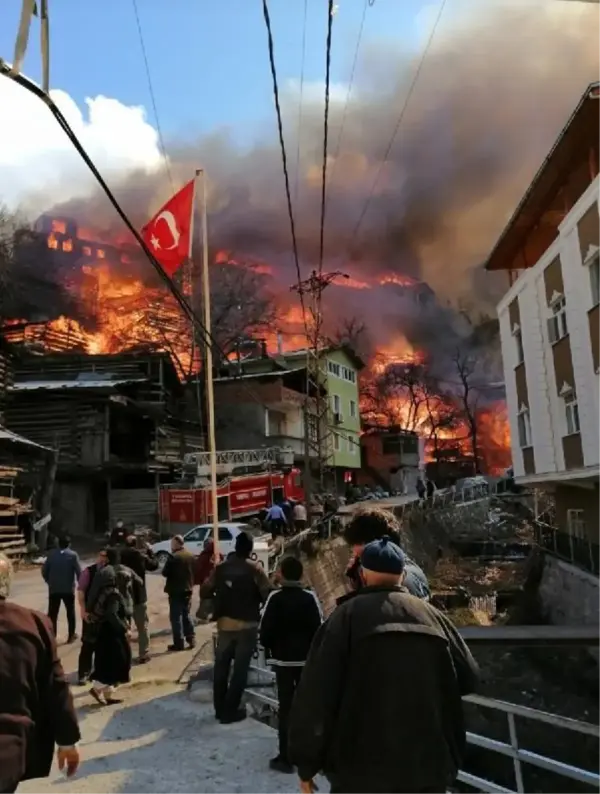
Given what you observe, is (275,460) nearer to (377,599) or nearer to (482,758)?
(482,758)

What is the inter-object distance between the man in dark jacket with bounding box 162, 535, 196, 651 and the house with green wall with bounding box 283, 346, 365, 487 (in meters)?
32.6

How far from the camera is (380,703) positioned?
228 cm

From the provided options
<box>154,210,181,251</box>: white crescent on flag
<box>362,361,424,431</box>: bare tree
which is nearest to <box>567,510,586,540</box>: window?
<box>154,210,181,251</box>: white crescent on flag

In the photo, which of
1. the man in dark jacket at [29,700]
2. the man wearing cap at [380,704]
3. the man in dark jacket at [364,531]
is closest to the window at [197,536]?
the man in dark jacket at [364,531]

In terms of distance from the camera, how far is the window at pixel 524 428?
68.4 ft

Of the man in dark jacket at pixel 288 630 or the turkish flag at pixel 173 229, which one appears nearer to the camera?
the man in dark jacket at pixel 288 630

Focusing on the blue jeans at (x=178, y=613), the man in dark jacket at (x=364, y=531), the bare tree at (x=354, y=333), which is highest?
the bare tree at (x=354, y=333)

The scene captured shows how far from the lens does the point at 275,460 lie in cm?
3178

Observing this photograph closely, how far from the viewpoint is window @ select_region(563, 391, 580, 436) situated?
17.0 metres

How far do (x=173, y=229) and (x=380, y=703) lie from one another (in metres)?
8.61

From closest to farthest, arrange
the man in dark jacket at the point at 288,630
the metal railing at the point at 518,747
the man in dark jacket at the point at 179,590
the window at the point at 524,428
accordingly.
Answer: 1. the metal railing at the point at 518,747
2. the man in dark jacket at the point at 288,630
3. the man in dark jacket at the point at 179,590
4. the window at the point at 524,428

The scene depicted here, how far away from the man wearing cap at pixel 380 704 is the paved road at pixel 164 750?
7.86ft

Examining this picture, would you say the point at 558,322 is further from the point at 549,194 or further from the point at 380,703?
the point at 380,703

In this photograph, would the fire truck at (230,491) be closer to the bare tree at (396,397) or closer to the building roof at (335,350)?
Answer: the building roof at (335,350)
